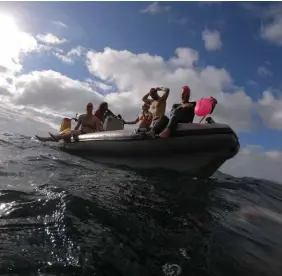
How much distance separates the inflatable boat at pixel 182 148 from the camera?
25.1ft

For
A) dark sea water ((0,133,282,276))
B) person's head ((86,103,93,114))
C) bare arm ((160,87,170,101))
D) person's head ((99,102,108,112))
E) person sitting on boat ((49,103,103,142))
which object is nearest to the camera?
dark sea water ((0,133,282,276))

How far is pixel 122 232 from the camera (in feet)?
11.4

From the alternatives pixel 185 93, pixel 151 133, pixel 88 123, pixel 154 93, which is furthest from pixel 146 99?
pixel 88 123

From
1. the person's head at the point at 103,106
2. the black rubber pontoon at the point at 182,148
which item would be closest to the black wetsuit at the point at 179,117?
the black rubber pontoon at the point at 182,148

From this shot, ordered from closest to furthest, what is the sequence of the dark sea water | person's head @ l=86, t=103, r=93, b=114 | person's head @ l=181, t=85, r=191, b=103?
the dark sea water < person's head @ l=181, t=85, r=191, b=103 < person's head @ l=86, t=103, r=93, b=114

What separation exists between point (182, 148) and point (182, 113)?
942mm

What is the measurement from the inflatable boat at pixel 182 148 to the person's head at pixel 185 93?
88 centimetres

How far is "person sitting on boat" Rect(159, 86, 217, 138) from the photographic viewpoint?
25.7 feet

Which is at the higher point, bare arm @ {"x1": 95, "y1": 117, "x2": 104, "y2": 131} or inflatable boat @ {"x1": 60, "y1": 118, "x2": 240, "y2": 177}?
bare arm @ {"x1": 95, "y1": 117, "x2": 104, "y2": 131}

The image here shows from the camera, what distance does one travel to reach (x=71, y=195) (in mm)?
4445

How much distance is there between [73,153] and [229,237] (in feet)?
25.5

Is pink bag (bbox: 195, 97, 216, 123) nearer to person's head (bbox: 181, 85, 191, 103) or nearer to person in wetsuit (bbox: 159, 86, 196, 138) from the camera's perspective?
person in wetsuit (bbox: 159, 86, 196, 138)

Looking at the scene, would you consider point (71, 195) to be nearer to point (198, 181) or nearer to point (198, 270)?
point (198, 270)

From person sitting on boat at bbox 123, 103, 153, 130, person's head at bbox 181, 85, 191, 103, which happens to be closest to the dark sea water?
Answer: person's head at bbox 181, 85, 191, 103
